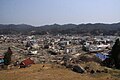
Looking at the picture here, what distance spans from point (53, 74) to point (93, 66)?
367 cm

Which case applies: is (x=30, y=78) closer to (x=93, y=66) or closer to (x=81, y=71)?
(x=81, y=71)

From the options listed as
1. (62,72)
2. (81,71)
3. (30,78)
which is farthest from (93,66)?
(30,78)

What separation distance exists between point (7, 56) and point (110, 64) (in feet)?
36.5

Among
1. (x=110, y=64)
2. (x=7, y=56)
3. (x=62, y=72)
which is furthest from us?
(x=7, y=56)

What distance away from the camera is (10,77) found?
13.6 m

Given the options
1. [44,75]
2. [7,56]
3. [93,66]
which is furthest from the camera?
[7,56]

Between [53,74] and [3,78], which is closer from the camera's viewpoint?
[3,78]

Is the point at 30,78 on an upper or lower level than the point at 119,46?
lower

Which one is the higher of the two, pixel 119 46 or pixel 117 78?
pixel 119 46

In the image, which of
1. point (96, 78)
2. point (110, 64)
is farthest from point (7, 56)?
point (96, 78)

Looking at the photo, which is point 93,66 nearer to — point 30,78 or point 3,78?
point 30,78

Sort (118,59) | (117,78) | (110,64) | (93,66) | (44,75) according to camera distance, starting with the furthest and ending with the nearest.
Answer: (110,64)
(118,59)
(93,66)
(44,75)
(117,78)

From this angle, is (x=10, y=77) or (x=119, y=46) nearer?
(x=10, y=77)

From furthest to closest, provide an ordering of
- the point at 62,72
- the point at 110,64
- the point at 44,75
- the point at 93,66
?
the point at 110,64 → the point at 93,66 → the point at 62,72 → the point at 44,75
